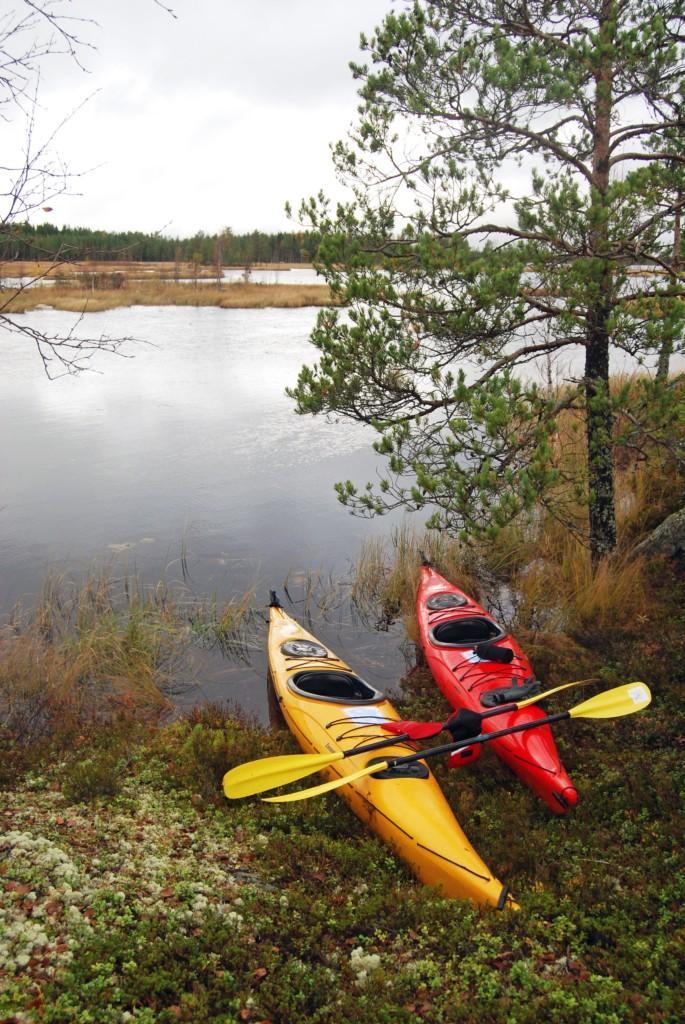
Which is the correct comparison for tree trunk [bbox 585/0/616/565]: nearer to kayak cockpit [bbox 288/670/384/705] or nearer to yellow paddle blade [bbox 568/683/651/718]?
yellow paddle blade [bbox 568/683/651/718]

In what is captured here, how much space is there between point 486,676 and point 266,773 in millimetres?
1841

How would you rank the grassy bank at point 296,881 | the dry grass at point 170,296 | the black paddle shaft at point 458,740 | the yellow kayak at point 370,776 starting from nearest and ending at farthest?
the grassy bank at point 296,881 → the yellow kayak at point 370,776 → the black paddle shaft at point 458,740 → the dry grass at point 170,296

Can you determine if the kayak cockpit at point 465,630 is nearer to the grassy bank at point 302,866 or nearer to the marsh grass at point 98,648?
the grassy bank at point 302,866

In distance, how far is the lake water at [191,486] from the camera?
7.51 meters

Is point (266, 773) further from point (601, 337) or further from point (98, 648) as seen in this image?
point (601, 337)

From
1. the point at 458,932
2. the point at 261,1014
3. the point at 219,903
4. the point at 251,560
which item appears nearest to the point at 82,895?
the point at 219,903

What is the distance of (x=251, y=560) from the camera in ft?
26.8

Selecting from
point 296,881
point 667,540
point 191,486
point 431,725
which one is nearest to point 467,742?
point 431,725

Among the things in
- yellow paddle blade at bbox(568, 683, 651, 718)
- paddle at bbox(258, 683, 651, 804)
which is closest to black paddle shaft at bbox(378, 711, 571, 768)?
paddle at bbox(258, 683, 651, 804)

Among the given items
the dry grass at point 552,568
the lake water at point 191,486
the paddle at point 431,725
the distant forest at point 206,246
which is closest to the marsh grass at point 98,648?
the lake water at point 191,486

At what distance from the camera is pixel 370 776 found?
13.4 feet

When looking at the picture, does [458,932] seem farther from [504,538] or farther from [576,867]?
[504,538]

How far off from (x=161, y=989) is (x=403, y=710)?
9.89ft

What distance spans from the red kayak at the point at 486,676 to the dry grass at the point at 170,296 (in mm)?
24375
